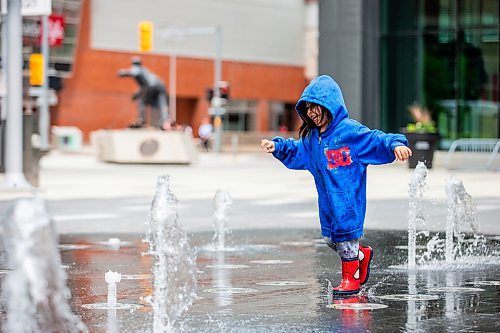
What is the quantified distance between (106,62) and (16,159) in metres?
57.1

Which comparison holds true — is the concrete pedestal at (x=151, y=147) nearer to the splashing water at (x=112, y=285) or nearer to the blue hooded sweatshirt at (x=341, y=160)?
the blue hooded sweatshirt at (x=341, y=160)

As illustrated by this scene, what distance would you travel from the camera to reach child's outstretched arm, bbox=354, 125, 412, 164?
857 centimetres

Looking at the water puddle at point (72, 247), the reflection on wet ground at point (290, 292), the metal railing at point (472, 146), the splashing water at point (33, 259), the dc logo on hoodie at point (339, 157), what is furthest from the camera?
the metal railing at point (472, 146)

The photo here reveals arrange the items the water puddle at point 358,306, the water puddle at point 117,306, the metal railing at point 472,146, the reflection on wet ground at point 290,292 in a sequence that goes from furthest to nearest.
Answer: the metal railing at point 472,146 < the water puddle at point 117,306 < the water puddle at point 358,306 < the reflection on wet ground at point 290,292

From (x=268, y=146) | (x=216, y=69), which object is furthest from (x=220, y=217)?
(x=216, y=69)

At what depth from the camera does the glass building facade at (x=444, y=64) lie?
39844mm

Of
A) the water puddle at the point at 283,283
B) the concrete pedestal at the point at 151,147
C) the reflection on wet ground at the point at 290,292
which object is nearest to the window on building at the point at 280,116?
the concrete pedestal at the point at 151,147

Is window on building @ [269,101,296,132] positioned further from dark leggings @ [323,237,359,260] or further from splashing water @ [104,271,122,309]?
splashing water @ [104,271,122,309]

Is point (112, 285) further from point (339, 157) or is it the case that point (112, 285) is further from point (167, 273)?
point (339, 157)

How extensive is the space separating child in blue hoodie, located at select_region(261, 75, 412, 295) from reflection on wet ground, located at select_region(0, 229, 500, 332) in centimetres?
39

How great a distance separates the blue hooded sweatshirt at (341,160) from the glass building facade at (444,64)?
3154 cm

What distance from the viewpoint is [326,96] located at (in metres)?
8.71

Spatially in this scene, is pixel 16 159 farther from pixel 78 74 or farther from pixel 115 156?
pixel 78 74

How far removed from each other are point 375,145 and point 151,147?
107ft
